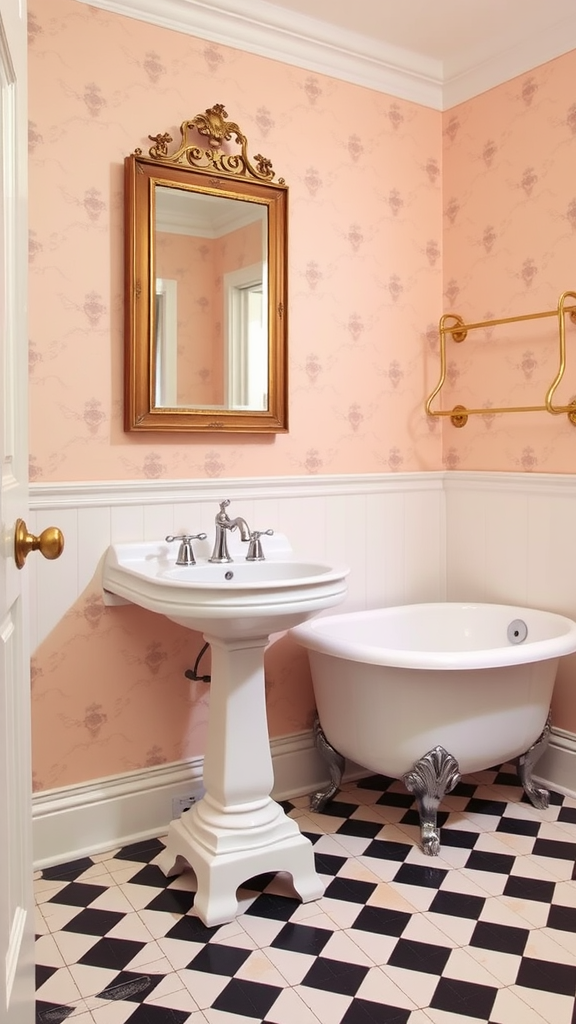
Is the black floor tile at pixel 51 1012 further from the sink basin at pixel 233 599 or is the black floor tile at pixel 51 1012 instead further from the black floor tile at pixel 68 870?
the sink basin at pixel 233 599

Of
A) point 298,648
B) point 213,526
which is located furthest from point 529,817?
point 213,526

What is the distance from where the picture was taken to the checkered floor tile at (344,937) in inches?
70.3

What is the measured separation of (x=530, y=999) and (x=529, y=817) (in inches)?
36.4

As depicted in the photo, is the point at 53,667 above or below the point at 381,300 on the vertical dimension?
below

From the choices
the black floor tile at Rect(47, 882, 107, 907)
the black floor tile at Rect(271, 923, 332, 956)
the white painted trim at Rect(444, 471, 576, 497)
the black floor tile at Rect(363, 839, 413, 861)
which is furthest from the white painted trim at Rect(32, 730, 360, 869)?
the white painted trim at Rect(444, 471, 576, 497)

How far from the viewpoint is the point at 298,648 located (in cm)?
293

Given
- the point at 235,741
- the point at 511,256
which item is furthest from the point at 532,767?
the point at 511,256

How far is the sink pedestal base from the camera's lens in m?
2.17

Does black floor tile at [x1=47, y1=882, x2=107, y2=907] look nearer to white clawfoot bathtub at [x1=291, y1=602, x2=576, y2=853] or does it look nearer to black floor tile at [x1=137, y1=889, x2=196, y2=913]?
black floor tile at [x1=137, y1=889, x2=196, y2=913]

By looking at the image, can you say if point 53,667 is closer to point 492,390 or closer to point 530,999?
point 530,999

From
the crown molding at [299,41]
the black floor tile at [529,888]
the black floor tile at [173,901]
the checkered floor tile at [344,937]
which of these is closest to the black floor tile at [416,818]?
the checkered floor tile at [344,937]

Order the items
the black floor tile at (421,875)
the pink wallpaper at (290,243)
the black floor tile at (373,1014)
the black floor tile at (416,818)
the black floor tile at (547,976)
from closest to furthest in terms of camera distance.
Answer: the black floor tile at (373,1014) < the black floor tile at (547,976) < the black floor tile at (421,875) < the pink wallpaper at (290,243) < the black floor tile at (416,818)

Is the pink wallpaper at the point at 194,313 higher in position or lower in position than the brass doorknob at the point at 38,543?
higher

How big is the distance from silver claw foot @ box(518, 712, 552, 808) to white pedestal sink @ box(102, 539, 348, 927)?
2.76 feet
